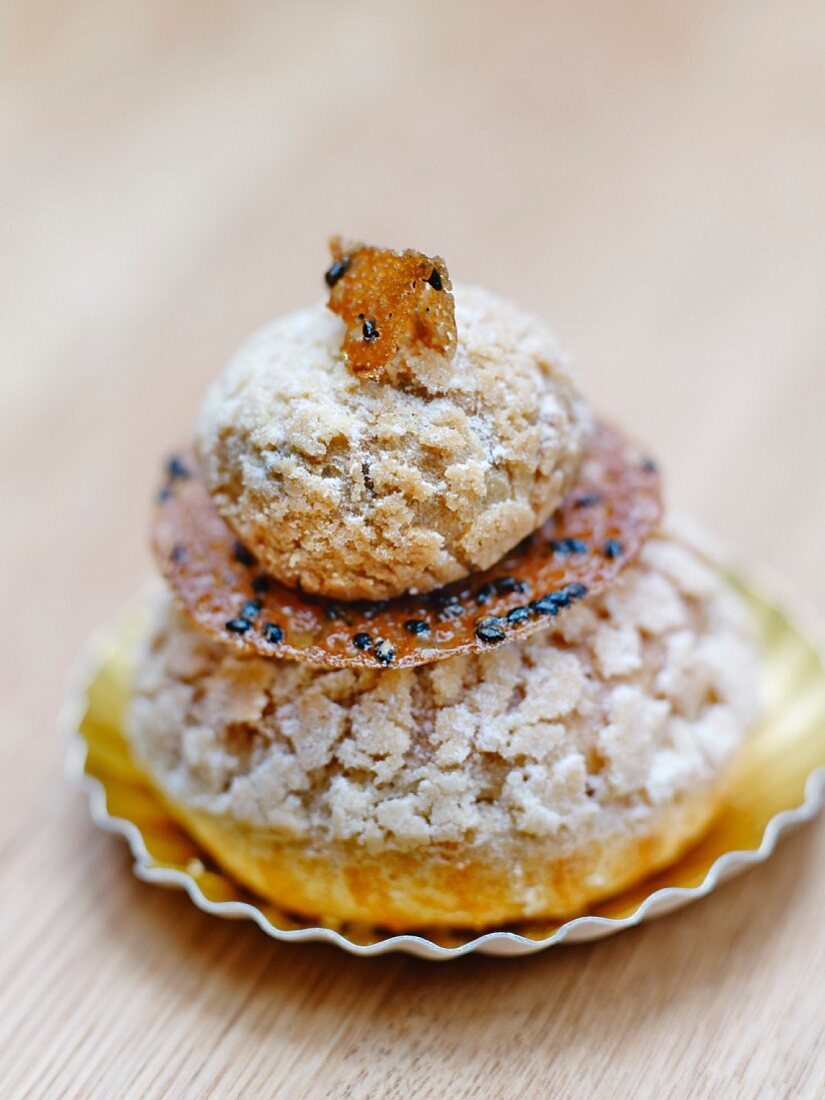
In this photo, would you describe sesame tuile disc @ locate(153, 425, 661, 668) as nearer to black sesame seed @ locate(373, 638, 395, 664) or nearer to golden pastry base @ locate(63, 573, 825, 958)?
black sesame seed @ locate(373, 638, 395, 664)

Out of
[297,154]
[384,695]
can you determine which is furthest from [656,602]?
[297,154]

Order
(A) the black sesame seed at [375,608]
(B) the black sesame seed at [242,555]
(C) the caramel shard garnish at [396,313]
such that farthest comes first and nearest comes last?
(B) the black sesame seed at [242,555]
(A) the black sesame seed at [375,608]
(C) the caramel shard garnish at [396,313]

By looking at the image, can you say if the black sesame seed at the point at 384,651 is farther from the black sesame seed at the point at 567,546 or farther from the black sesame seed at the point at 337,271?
the black sesame seed at the point at 337,271

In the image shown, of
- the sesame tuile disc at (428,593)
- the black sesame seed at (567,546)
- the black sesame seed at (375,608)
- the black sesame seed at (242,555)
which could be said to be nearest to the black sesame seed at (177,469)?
the sesame tuile disc at (428,593)

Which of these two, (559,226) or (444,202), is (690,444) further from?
(444,202)

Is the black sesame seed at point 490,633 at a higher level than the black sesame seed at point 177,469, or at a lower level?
higher

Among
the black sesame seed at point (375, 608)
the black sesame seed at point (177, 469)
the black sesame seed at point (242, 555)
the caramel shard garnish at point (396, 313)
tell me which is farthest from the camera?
the black sesame seed at point (177, 469)

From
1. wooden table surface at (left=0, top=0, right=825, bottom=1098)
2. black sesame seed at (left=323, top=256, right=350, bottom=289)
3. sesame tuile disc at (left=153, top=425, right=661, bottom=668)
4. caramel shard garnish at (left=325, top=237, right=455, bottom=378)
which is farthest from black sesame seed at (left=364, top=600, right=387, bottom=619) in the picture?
wooden table surface at (left=0, top=0, right=825, bottom=1098)
